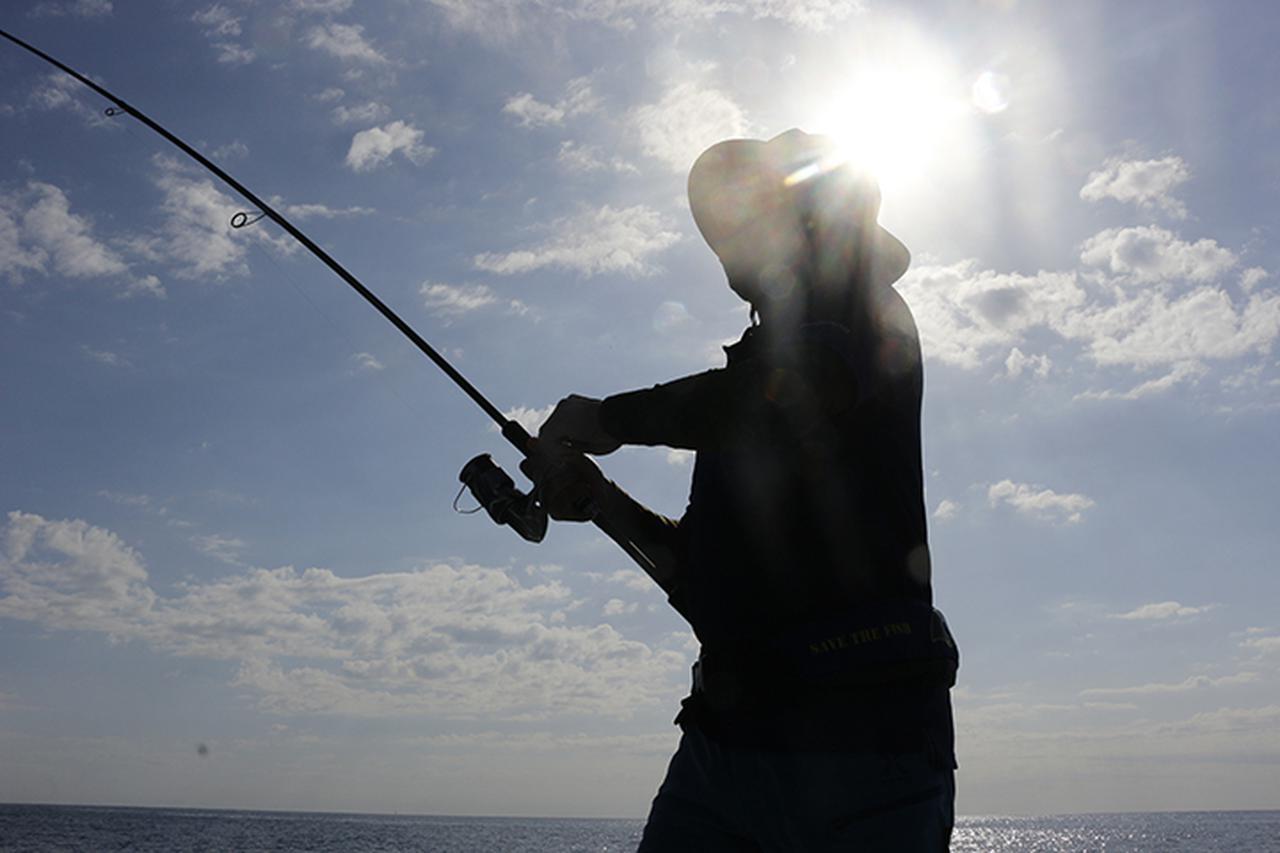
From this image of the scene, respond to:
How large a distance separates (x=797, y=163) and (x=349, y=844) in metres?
86.9

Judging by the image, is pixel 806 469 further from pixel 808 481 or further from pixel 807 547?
pixel 807 547

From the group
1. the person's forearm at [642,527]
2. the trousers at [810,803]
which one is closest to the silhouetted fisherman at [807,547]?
the trousers at [810,803]

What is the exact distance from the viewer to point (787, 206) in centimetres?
299

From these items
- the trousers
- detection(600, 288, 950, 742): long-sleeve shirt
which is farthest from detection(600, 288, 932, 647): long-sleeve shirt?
the trousers

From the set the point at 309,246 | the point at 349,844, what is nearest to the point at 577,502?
the point at 309,246

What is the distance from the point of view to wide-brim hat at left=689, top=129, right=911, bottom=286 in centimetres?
292

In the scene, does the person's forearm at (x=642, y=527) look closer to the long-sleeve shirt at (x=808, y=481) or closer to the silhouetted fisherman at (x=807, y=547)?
the silhouetted fisherman at (x=807, y=547)

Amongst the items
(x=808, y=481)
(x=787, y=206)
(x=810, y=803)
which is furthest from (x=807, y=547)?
(x=787, y=206)

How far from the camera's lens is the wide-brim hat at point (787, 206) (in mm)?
2922

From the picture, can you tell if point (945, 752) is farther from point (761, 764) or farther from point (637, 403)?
point (637, 403)

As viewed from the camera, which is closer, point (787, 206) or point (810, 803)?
point (810, 803)

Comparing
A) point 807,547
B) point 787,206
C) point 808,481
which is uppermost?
point 787,206

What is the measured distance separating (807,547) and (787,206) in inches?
37.1

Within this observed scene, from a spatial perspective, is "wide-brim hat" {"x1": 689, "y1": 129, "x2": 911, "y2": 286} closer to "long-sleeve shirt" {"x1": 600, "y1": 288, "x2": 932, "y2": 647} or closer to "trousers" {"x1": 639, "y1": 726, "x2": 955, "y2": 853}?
"long-sleeve shirt" {"x1": 600, "y1": 288, "x2": 932, "y2": 647}
